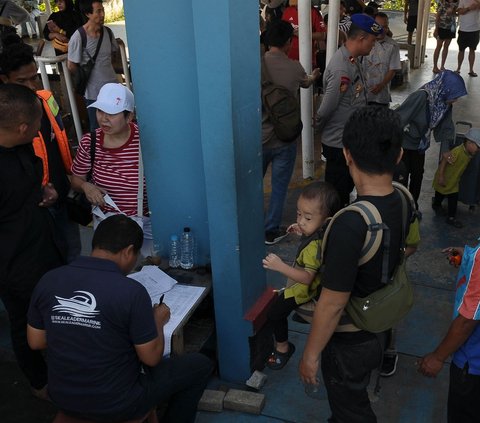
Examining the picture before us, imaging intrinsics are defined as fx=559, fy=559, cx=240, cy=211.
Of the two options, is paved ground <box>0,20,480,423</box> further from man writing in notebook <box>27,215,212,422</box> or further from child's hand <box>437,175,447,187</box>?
man writing in notebook <box>27,215,212,422</box>

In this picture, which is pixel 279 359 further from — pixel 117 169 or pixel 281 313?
pixel 117 169

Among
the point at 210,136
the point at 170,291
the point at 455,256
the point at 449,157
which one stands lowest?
the point at 449,157

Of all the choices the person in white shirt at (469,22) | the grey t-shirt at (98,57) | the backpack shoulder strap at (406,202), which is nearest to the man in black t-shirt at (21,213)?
the backpack shoulder strap at (406,202)

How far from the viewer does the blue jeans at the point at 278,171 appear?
4.98m

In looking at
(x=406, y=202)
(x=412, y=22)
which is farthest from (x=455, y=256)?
(x=412, y=22)

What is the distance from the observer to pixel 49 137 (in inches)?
140

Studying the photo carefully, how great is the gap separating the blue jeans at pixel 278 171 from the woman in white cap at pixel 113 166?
1.66 meters

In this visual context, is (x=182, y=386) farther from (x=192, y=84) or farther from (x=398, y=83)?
(x=398, y=83)

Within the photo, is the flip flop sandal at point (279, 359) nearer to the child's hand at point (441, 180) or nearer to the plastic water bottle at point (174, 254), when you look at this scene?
the plastic water bottle at point (174, 254)

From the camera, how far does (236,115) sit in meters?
2.88

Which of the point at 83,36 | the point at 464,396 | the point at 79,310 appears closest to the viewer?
the point at 79,310

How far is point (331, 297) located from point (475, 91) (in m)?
8.97

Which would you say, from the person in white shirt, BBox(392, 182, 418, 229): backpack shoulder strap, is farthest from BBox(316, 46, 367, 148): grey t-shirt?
the person in white shirt

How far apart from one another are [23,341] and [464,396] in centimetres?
243
